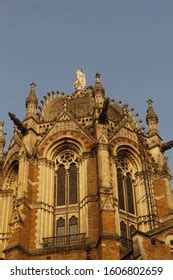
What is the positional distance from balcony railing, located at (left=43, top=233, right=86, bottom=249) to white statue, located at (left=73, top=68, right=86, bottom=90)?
15652mm

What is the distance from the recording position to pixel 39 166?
94.7 feet

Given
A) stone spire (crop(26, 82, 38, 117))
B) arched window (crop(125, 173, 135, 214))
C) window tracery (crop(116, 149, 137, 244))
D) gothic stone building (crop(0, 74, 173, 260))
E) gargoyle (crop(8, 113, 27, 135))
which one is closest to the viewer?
gothic stone building (crop(0, 74, 173, 260))

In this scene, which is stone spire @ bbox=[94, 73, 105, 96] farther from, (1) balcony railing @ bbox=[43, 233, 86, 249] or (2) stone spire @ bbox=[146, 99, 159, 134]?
(1) balcony railing @ bbox=[43, 233, 86, 249]

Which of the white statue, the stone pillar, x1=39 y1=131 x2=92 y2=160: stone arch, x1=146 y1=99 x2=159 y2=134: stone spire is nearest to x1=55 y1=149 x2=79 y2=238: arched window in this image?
x1=39 y1=131 x2=92 y2=160: stone arch

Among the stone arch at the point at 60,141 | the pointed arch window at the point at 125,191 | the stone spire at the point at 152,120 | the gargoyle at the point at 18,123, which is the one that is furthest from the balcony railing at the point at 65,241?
the stone spire at the point at 152,120

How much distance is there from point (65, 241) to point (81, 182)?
12.2 ft

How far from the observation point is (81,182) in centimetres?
2786

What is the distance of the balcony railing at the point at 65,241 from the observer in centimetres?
2504

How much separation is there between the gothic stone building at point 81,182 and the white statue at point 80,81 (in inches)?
215

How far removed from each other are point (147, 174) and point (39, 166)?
6.48 meters

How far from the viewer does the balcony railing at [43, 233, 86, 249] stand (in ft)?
82.1
